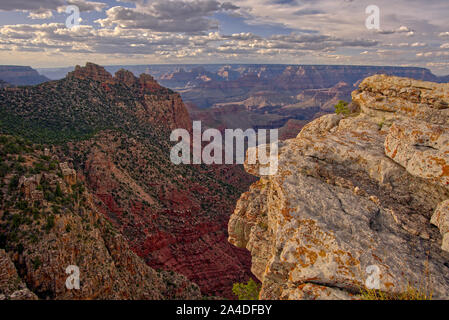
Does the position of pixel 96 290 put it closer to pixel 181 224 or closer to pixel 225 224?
pixel 181 224

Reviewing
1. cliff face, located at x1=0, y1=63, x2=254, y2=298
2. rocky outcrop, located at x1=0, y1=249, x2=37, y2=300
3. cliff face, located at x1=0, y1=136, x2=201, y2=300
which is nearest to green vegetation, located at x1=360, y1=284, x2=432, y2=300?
cliff face, located at x1=0, y1=136, x2=201, y2=300

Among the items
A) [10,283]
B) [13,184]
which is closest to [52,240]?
[10,283]

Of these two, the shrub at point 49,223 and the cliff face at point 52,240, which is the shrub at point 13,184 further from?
the shrub at point 49,223

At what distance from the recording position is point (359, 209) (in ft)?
31.9

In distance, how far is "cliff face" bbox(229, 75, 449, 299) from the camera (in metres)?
7.63

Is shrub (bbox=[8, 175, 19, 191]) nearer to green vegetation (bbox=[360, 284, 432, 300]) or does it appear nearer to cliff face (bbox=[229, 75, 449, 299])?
cliff face (bbox=[229, 75, 449, 299])

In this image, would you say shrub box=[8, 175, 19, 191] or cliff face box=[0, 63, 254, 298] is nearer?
shrub box=[8, 175, 19, 191]

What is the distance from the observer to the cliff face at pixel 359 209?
7633 mm

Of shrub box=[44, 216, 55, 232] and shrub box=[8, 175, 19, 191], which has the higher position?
shrub box=[8, 175, 19, 191]

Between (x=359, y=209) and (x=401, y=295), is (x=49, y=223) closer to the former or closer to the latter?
(x=359, y=209)

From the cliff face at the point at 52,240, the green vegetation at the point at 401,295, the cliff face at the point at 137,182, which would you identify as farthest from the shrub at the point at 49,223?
the green vegetation at the point at 401,295

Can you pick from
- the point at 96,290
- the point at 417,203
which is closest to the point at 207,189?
the point at 96,290

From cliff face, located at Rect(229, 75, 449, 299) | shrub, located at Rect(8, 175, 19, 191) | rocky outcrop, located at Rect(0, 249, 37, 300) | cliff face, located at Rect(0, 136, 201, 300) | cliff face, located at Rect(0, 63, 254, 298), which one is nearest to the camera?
cliff face, located at Rect(229, 75, 449, 299)
